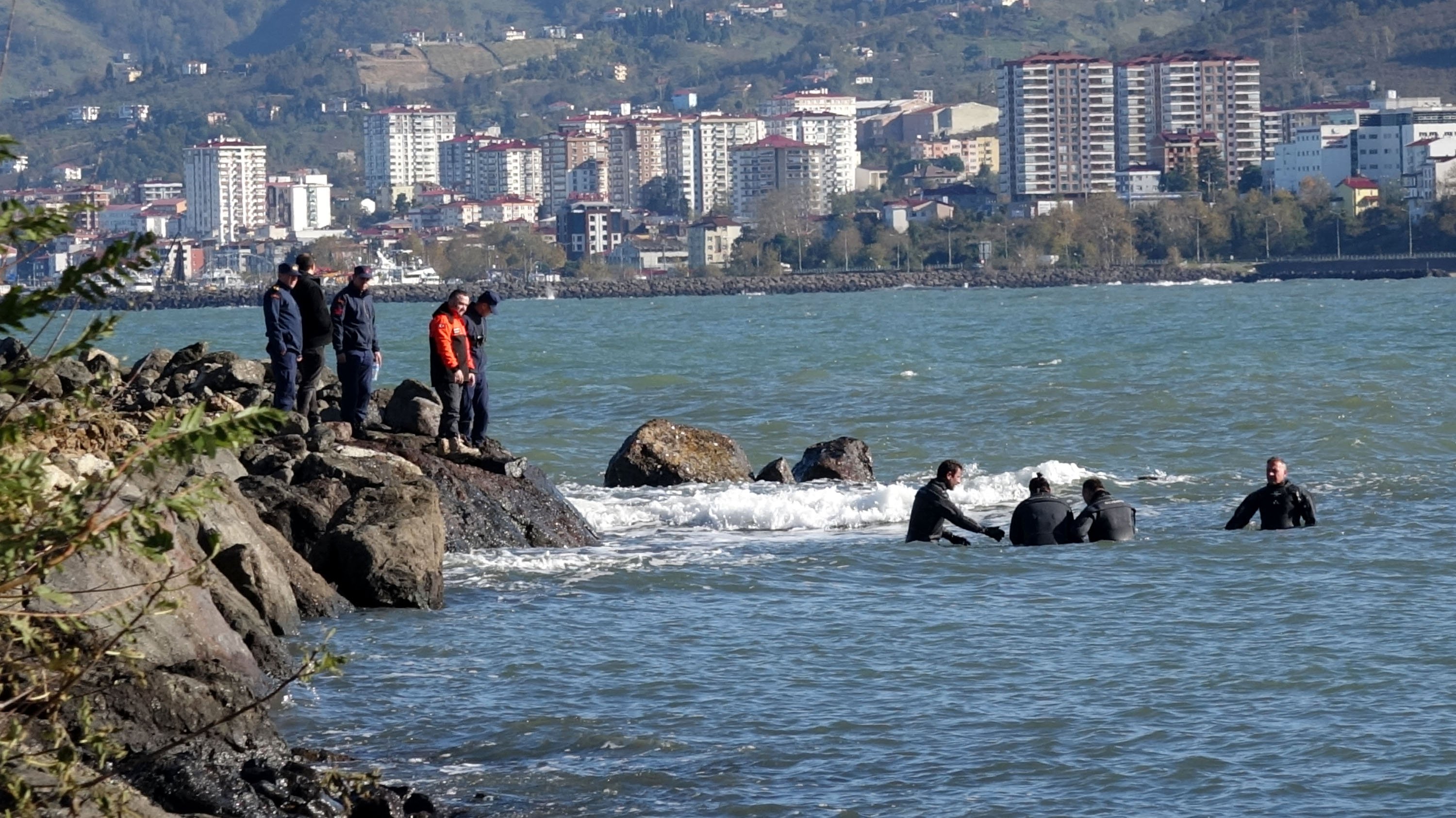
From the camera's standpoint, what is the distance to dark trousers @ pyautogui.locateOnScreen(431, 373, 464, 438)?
13617 mm

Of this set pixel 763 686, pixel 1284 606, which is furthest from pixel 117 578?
pixel 1284 606

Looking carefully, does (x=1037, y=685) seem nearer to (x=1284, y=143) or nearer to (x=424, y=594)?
(x=424, y=594)

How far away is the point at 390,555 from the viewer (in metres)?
10.6

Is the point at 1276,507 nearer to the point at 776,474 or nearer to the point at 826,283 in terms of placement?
the point at 776,474

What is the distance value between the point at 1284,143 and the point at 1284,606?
535 feet

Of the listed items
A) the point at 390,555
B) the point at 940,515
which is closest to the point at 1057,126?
the point at 940,515

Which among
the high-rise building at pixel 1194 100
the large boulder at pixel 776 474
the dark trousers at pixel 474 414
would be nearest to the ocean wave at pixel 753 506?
the large boulder at pixel 776 474

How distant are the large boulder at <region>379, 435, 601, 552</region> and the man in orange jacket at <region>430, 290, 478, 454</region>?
173 millimetres

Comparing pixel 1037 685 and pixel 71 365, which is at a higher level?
pixel 71 365

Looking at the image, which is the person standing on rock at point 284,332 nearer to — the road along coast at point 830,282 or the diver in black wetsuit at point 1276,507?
the diver in black wetsuit at point 1276,507

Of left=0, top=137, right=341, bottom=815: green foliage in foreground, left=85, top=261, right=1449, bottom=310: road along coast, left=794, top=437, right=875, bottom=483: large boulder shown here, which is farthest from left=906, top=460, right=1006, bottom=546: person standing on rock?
left=85, top=261, right=1449, bottom=310: road along coast

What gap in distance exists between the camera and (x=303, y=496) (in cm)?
1142

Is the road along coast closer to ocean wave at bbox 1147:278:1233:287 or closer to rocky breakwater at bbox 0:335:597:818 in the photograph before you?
ocean wave at bbox 1147:278:1233:287

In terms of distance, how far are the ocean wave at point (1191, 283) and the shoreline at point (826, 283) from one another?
0.65 ft
